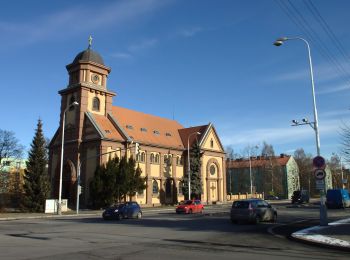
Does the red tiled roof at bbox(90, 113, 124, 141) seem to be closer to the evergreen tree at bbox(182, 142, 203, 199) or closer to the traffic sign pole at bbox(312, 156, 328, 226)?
the evergreen tree at bbox(182, 142, 203, 199)

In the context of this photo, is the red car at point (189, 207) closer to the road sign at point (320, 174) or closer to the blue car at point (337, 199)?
the blue car at point (337, 199)

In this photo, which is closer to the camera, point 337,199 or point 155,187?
point 337,199

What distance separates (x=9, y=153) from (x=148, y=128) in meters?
24.2

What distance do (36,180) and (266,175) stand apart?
228 feet

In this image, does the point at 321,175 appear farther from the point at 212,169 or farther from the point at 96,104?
the point at 212,169

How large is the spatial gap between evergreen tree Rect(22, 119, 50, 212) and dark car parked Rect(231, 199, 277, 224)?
2833 cm

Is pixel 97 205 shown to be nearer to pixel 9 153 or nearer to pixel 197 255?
pixel 9 153

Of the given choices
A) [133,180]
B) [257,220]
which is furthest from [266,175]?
[257,220]

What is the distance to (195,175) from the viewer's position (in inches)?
2552

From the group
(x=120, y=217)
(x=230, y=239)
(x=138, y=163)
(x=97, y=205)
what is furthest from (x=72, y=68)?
(x=230, y=239)

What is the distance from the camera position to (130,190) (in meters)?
53.8

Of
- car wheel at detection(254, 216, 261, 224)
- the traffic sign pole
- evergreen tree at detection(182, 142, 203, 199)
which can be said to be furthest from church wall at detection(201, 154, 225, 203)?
the traffic sign pole

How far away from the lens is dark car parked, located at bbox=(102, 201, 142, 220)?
32.4 m

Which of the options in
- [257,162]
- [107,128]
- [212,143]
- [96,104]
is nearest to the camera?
[107,128]
